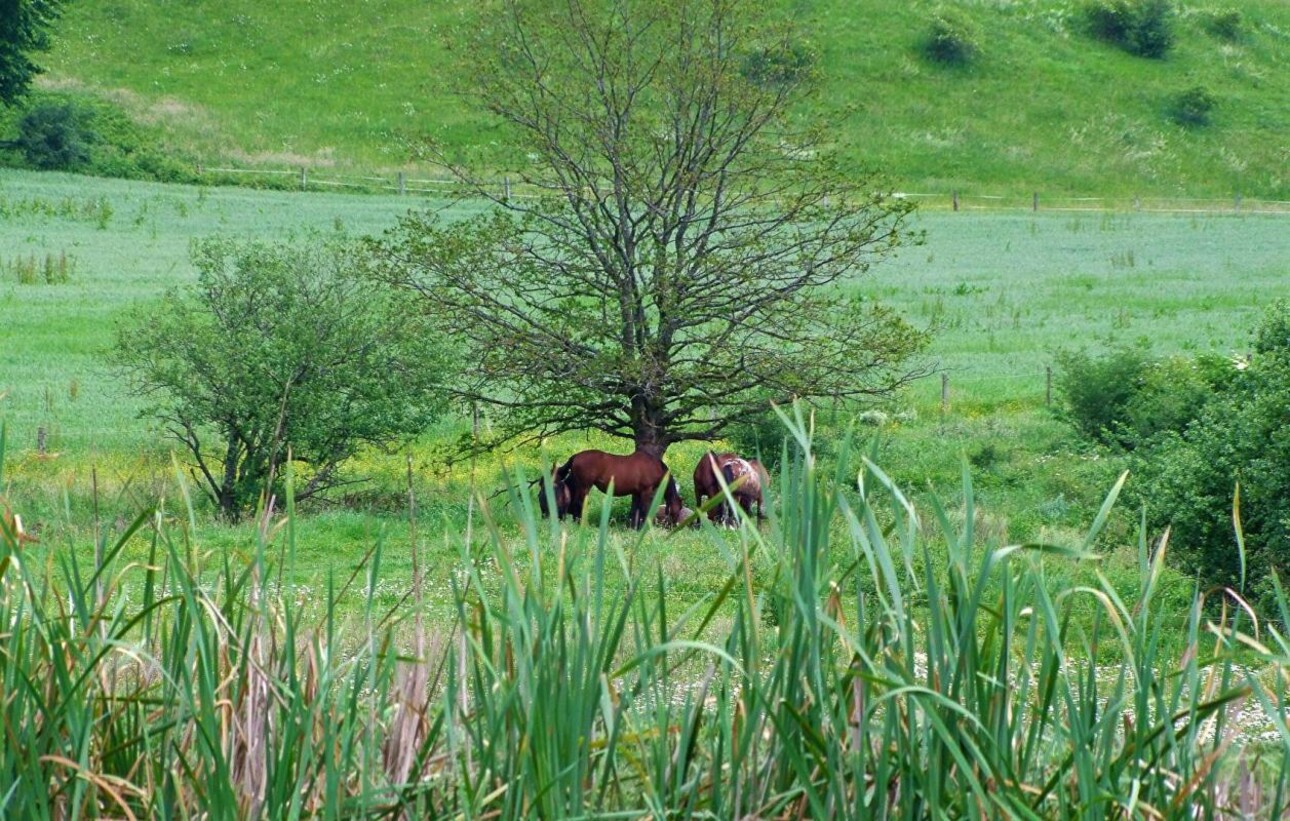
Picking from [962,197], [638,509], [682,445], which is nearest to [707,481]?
[638,509]

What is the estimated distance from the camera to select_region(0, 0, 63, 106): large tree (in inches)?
2261

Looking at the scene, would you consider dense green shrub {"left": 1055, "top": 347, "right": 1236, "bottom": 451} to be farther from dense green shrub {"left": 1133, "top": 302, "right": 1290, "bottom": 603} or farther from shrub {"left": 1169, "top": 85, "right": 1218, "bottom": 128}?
shrub {"left": 1169, "top": 85, "right": 1218, "bottom": 128}

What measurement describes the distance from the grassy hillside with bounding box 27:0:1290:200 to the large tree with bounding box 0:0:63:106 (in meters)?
5.93

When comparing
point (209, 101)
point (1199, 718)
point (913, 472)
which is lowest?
point (913, 472)

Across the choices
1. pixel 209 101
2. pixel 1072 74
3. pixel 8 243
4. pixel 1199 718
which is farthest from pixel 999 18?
pixel 1199 718

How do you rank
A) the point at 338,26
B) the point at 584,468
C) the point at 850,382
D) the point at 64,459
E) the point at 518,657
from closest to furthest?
1. the point at 518,657
2. the point at 584,468
3. the point at 850,382
4. the point at 64,459
5. the point at 338,26

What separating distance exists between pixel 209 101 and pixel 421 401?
170ft

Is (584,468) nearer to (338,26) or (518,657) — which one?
(518,657)

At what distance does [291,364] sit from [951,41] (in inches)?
2511

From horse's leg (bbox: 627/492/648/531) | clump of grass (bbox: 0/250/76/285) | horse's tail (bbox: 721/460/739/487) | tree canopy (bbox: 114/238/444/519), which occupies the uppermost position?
clump of grass (bbox: 0/250/76/285)

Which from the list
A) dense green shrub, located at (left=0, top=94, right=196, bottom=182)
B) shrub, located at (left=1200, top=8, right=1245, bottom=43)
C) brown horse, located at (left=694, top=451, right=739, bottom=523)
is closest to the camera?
brown horse, located at (left=694, top=451, right=739, bottom=523)

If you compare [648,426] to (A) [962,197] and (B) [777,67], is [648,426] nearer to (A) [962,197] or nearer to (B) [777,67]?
(B) [777,67]

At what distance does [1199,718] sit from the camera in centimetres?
389

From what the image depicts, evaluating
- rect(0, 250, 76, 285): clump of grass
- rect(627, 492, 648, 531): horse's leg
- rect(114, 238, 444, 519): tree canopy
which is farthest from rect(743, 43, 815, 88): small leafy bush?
rect(0, 250, 76, 285): clump of grass
